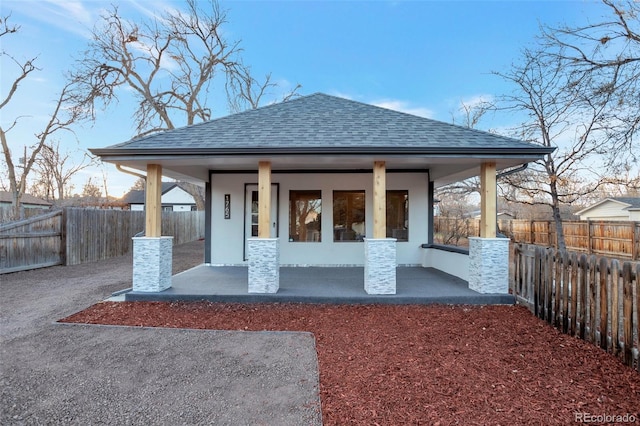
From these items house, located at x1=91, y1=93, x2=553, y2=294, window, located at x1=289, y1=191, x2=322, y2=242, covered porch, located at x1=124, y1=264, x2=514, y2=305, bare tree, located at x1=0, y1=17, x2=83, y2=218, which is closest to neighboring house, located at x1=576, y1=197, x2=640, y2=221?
house, located at x1=91, y1=93, x2=553, y2=294

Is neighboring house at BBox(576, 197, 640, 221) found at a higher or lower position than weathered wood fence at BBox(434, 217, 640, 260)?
higher

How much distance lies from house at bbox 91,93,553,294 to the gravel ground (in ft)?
5.80

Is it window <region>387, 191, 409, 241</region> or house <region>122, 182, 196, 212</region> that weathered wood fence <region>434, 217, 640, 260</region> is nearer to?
window <region>387, 191, 409, 241</region>

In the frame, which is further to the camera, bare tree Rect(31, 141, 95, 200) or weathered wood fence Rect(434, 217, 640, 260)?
bare tree Rect(31, 141, 95, 200)

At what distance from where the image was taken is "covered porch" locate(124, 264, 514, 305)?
547 centimetres

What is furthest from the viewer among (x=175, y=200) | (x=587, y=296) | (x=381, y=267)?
(x=175, y=200)

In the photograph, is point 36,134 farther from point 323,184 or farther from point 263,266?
point 263,266

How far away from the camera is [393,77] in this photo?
1461cm

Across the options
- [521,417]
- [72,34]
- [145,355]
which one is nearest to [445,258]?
[521,417]

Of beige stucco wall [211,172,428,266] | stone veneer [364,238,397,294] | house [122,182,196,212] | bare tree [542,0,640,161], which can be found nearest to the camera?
stone veneer [364,238,397,294]

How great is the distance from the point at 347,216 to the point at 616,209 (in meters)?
24.3

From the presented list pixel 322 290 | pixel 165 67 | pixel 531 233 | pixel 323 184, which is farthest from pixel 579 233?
pixel 165 67

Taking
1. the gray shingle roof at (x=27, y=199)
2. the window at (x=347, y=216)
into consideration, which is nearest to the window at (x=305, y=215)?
the window at (x=347, y=216)

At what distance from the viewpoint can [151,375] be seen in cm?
306
